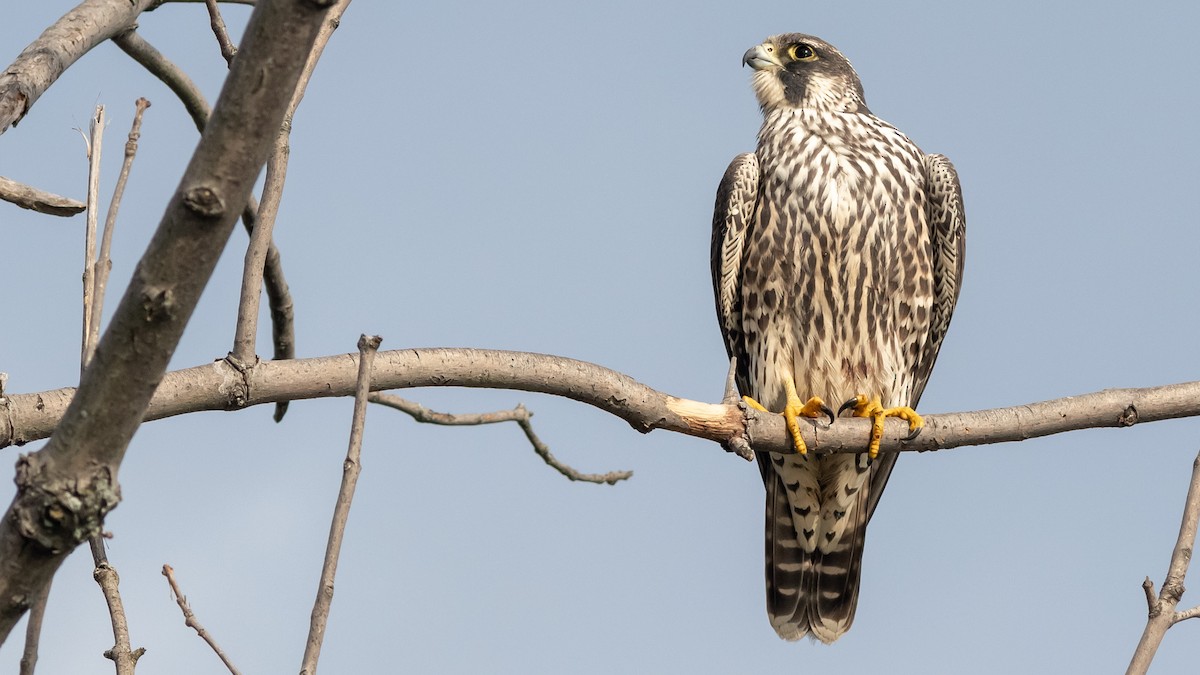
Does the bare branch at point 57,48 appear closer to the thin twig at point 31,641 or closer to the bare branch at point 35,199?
the bare branch at point 35,199

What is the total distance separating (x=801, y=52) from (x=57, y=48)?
3.86 m

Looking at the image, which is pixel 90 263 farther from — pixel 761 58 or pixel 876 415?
pixel 761 58

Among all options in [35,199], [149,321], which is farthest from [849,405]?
[149,321]

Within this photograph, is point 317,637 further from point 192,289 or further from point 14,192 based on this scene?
point 14,192

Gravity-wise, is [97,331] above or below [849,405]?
below

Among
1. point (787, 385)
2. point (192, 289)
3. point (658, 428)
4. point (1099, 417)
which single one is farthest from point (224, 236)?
point (787, 385)

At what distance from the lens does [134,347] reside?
1.52m

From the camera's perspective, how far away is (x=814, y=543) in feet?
18.4

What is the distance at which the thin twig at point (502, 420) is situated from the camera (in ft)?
12.9

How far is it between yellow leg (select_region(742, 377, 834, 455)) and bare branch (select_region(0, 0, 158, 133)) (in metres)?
2.02

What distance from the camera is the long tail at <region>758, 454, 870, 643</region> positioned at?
5477 mm

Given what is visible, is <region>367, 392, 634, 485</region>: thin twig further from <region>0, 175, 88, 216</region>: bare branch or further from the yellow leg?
<region>0, 175, 88, 216</region>: bare branch

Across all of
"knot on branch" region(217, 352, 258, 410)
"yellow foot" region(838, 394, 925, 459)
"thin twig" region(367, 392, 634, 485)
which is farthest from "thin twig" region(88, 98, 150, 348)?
"yellow foot" region(838, 394, 925, 459)

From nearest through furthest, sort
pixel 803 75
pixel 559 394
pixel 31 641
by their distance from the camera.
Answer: pixel 31 641
pixel 559 394
pixel 803 75
